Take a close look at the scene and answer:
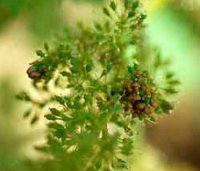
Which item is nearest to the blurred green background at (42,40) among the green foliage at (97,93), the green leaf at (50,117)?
the green foliage at (97,93)

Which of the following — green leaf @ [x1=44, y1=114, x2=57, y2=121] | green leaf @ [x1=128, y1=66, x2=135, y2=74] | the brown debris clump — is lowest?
green leaf @ [x1=44, y1=114, x2=57, y2=121]

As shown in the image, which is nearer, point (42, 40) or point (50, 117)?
point (50, 117)

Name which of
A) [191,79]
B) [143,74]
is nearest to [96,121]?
[143,74]

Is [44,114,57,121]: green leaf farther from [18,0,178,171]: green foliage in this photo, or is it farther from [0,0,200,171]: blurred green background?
[0,0,200,171]: blurred green background

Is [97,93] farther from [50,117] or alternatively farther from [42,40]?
[42,40]

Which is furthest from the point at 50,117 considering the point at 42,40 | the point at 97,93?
the point at 42,40

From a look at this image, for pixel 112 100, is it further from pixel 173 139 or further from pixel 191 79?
pixel 173 139

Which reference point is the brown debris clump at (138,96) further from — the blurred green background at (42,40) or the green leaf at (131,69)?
the blurred green background at (42,40)

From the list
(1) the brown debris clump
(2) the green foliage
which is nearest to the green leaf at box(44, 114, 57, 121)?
(2) the green foliage
